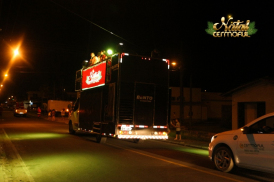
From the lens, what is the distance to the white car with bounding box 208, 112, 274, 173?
24.2 ft

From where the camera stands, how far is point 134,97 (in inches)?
513

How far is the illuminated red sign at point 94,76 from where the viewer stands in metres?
14.5

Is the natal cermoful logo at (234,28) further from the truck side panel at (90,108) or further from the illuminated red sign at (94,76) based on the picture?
the truck side panel at (90,108)

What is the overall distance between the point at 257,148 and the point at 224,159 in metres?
1.19

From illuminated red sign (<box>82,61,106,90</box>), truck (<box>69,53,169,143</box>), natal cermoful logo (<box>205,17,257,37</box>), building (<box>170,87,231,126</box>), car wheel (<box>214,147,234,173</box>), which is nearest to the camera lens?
car wheel (<box>214,147,234,173</box>)

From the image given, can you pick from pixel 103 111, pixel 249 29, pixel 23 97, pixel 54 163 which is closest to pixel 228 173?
pixel 54 163

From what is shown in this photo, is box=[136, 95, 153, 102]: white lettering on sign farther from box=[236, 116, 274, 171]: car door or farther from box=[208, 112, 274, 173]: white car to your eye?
box=[236, 116, 274, 171]: car door

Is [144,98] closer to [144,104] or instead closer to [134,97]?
[144,104]

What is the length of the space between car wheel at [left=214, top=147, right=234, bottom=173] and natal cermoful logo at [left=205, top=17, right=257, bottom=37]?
17.8 m

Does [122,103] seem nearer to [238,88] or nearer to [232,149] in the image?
[232,149]

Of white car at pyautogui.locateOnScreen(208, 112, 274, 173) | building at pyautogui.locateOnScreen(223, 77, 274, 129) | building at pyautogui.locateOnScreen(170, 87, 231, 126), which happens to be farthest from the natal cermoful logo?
building at pyautogui.locateOnScreen(170, 87, 231, 126)

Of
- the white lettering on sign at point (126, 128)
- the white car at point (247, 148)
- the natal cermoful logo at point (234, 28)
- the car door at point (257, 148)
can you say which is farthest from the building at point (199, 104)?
the car door at point (257, 148)

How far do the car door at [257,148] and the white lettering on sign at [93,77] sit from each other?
336 inches

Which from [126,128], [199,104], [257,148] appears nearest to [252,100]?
[126,128]
